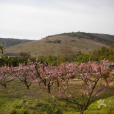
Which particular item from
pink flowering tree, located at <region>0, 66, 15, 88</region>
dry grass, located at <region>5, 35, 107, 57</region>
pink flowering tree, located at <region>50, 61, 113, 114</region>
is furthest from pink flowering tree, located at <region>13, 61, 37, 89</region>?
dry grass, located at <region>5, 35, 107, 57</region>

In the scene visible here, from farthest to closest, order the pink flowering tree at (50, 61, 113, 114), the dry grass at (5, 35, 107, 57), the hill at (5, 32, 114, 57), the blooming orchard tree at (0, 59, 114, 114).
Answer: the hill at (5, 32, 114, 57)
the dry grass at (5, 35, 107, 57)
the blooming orchard tree at (0, 59, 114, 114)
the pink flowering tree at (50, 61, 113, 114)

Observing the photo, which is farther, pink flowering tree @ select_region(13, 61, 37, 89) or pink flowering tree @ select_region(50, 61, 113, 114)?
pink flowering tree @ select_region(13, 61, 37, 89)

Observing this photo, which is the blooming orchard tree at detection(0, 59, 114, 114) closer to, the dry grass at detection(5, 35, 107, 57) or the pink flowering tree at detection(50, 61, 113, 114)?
the pink flowering tree at detection(50, 61, 113, 114)

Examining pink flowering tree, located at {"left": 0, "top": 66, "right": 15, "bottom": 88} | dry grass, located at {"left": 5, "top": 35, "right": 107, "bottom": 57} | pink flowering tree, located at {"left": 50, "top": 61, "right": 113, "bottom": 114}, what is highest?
dry grass, located at {"left": 5, "top": 35, "right": 107, "bottom": 57}

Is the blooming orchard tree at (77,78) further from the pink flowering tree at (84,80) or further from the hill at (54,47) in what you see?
the hill at (54,47)

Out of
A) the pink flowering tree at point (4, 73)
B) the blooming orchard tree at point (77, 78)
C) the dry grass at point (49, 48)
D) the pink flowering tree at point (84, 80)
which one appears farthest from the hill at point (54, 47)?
the pink flowering tree at point (84, 80)

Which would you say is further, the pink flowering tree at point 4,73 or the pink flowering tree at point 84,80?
the pink flowering tree at point 4,73

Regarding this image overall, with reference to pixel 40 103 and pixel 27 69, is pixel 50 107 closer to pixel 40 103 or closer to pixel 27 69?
pixel 40 103

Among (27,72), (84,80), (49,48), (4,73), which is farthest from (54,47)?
(84,80)

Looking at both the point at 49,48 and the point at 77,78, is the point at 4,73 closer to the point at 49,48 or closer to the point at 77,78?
the point at 77,78

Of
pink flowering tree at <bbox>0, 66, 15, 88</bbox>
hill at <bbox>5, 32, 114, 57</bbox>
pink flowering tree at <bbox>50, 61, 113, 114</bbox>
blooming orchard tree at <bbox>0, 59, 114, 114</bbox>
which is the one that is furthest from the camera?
hill at <bbox>5, 32, 114, 57</bbox>

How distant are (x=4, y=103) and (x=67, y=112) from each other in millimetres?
5162

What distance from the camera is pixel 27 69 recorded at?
53.8 ft

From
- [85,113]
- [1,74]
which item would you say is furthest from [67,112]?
[1,74]
